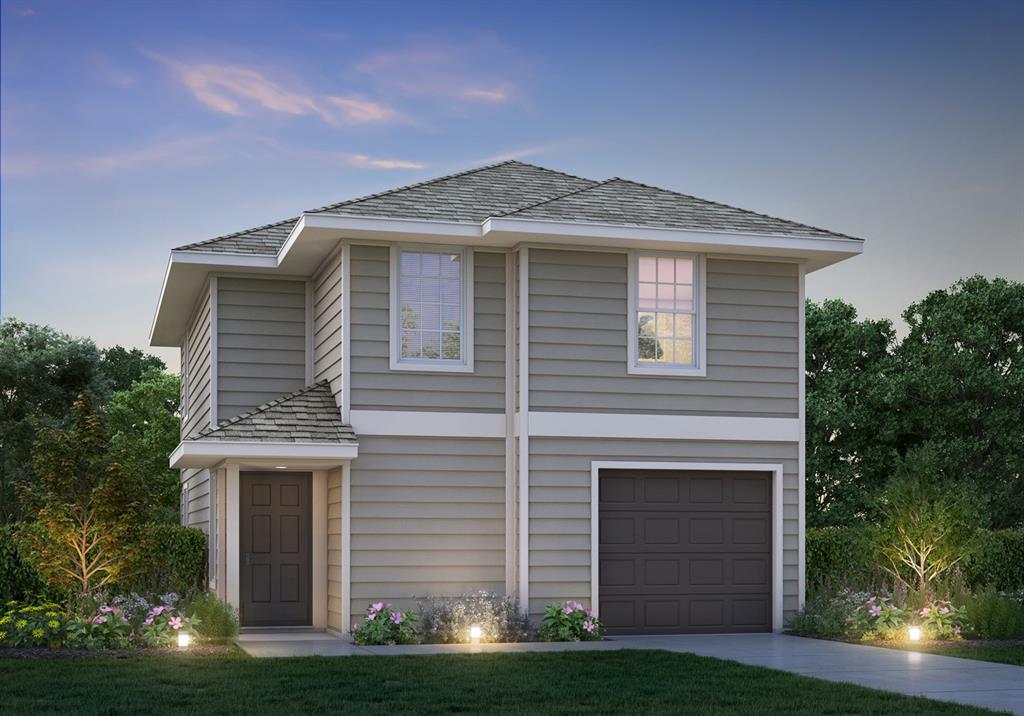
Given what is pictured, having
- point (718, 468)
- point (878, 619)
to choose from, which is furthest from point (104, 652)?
point (878, 619)

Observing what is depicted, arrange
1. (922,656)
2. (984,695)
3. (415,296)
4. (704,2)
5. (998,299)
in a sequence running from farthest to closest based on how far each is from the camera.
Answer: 1. (998,299)
2. (704,2)
3. (415,296)
4. (922,656)
5. (984,695)

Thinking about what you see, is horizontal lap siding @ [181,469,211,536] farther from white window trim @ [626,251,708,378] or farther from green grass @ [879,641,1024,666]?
green grass @ [879,641,1024,666]

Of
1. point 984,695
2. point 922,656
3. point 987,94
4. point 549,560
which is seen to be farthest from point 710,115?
point 984,695

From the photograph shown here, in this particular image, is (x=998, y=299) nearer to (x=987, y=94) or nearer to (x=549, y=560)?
(x=987, y=94)

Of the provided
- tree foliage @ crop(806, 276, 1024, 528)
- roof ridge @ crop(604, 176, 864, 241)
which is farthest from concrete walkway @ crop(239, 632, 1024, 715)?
tree foliage @ crop(806, 276, 1024, 528)

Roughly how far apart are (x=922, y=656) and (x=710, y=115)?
39.1ft

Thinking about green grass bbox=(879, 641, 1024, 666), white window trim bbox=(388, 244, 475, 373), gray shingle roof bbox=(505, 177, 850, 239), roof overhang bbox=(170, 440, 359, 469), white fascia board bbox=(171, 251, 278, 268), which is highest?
gray shingle roof bbox=(505, 177, 850, 239)

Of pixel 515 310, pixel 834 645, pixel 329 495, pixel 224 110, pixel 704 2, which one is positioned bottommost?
pixel 834 645

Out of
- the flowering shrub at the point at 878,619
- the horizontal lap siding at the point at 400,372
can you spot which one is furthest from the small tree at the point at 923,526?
the horizontal lap siding at the point at 400,372

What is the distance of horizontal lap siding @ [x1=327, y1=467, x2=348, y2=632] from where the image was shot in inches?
671

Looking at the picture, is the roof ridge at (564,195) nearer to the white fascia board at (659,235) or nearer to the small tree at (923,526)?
the white fascia board at (659,235)

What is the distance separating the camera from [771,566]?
58.9ft

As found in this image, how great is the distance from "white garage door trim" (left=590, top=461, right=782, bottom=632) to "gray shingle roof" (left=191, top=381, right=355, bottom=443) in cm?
321

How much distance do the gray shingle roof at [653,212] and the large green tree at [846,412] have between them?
1444 centimetres
